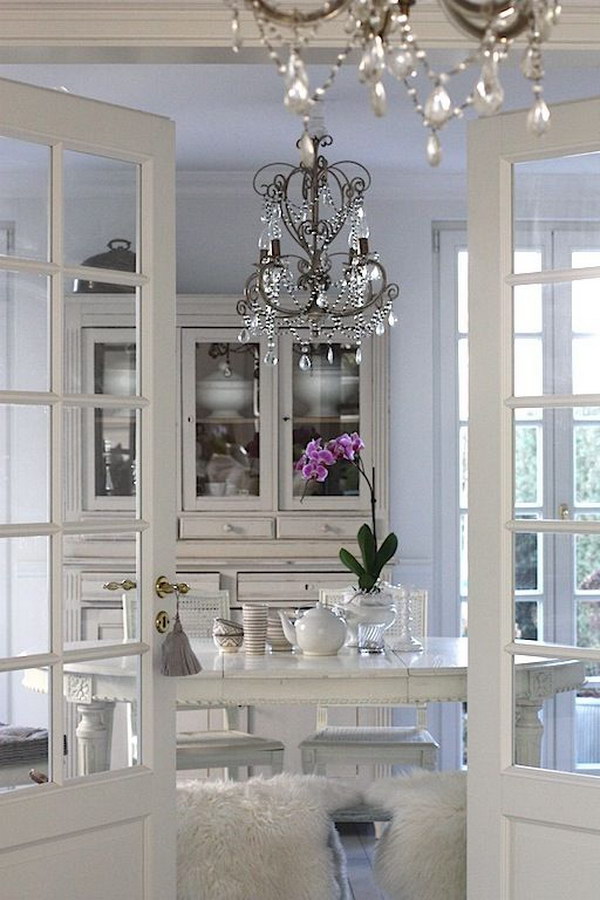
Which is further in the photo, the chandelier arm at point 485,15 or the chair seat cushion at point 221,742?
the chair seat cushion at point 221,742

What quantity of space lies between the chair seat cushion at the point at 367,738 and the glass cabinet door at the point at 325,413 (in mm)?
1054

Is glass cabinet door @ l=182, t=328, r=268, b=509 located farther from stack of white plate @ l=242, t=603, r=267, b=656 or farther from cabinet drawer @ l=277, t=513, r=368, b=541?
stack of white plate @ l=242, t=603, r=267, b=656

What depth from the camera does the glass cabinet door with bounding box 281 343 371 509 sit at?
209 inches

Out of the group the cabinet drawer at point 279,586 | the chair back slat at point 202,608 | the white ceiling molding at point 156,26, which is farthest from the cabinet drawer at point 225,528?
the white ceiling molding at point 156,26

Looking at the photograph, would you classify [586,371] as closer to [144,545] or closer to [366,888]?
[144,545]

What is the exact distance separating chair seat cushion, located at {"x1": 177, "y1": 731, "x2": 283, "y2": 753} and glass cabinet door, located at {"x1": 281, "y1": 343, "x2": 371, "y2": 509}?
45.4 inches

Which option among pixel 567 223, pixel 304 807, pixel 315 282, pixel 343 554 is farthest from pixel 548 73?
pixel 304 807

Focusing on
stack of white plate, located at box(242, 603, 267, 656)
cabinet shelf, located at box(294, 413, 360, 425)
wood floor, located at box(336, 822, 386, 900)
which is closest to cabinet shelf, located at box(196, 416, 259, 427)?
cabinet shelf, located at box(294, 413, 360, 425)

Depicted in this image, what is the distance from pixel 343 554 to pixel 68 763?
165 centimetres

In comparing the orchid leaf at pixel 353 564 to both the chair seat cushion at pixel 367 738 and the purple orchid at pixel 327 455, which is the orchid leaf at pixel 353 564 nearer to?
the purple orchid at pixel 327 455

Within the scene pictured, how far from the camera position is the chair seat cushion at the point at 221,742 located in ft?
14.4

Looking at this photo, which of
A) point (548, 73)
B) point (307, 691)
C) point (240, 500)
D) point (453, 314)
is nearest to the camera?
point (307, 691)

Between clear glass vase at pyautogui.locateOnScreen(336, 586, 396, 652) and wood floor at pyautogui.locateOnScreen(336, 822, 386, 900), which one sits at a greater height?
clear glass vase at pyautogui.locateOnScreen(336, 586, 396, 652)

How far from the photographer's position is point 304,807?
3.56 m
